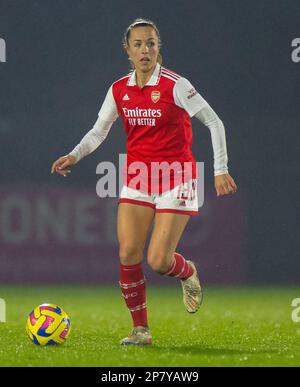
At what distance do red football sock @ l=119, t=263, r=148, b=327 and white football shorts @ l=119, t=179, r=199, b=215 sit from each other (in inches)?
17.9

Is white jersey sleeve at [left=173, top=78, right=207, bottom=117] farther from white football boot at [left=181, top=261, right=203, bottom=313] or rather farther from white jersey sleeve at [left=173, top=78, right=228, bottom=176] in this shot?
white football boot at [left=181, top=261, right=203, bottom=313]

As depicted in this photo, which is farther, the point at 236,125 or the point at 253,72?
the point at 253,72

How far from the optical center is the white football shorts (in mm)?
6895

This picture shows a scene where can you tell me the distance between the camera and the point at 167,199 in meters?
6.89

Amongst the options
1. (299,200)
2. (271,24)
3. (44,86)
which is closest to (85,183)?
(44,86)

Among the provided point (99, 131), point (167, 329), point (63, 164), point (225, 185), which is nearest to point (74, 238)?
point (167, 329)

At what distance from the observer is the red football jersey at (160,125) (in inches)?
271

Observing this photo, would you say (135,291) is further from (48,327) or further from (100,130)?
(100,130)

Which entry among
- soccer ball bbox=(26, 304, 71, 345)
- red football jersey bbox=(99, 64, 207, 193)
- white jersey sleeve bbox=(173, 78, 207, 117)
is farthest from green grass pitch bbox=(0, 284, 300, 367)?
white jersey sleeve bbox=(173, 78, 207, 117)

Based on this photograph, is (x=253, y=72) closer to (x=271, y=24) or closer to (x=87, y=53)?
(x=271, y=24)

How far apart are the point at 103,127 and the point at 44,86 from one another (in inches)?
281

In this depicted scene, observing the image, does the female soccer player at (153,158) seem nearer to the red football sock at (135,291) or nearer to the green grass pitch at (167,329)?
the red football sock at (135,291)

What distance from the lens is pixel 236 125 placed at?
1363 centimetres

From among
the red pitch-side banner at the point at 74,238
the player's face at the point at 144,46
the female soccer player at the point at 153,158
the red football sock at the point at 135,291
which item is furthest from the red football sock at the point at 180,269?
the red pitch-side banner at the point at 74,238
